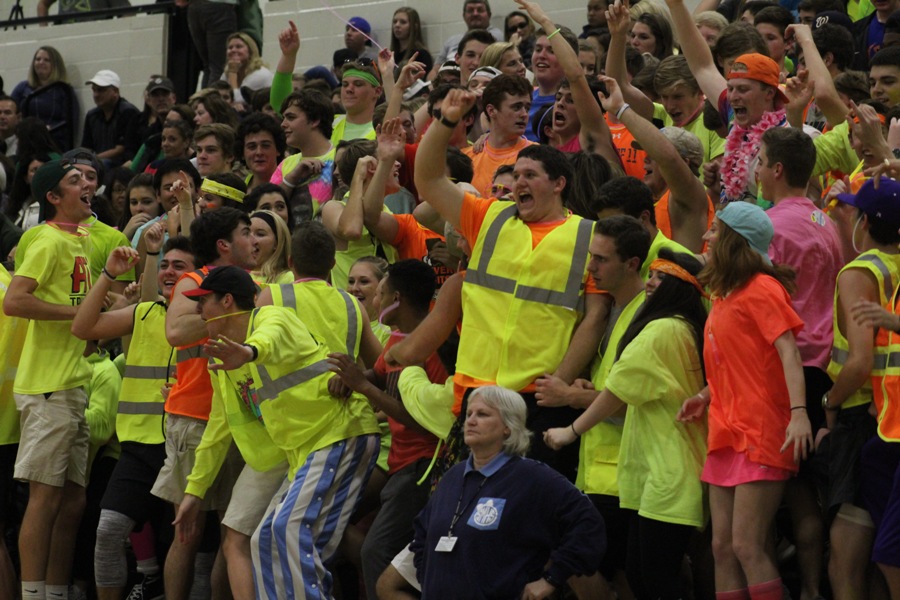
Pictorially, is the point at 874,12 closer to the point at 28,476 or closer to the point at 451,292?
the point at 451,292

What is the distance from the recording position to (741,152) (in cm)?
756

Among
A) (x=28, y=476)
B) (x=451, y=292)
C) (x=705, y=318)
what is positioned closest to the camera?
(x=705, y=318)

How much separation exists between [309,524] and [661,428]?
6.05 ft

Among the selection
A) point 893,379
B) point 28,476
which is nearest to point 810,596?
point 893,379

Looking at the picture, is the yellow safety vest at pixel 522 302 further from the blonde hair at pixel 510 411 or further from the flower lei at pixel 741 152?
the flower lei at pixel 741 152

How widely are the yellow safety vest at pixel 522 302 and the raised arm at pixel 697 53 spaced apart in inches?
95.9

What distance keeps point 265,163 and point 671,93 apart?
2972 mm

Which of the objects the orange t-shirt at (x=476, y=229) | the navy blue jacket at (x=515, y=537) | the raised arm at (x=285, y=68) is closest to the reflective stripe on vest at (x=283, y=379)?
the orange t-shirt at (x=476, y=229)

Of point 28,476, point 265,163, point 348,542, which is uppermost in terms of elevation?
point 265,163

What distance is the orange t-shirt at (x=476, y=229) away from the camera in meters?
6.75

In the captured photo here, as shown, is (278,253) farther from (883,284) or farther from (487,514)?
(883,284)

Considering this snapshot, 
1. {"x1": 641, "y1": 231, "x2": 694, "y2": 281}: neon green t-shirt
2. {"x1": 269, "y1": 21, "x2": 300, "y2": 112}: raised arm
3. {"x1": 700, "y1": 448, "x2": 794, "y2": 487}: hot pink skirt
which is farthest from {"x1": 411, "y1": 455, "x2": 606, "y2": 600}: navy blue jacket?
{"x1": 269, "y1": 21, "x2": 300, "y2": 112}: raised arm

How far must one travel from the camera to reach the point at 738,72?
25.4 ft

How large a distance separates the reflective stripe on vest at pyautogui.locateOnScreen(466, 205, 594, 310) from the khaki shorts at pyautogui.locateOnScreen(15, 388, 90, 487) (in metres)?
3.22
